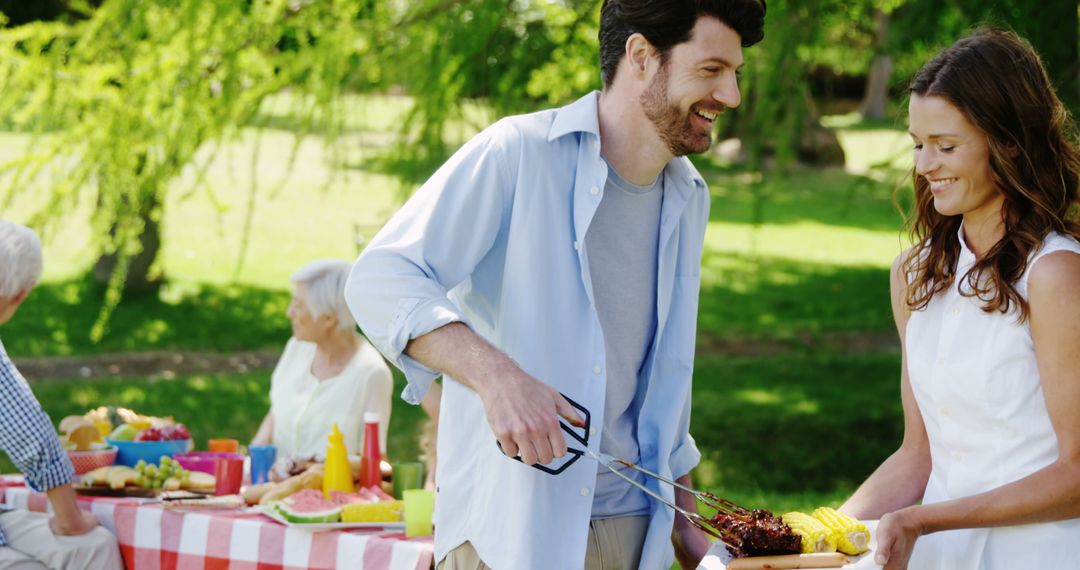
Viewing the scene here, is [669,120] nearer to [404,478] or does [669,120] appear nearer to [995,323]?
[995,323]

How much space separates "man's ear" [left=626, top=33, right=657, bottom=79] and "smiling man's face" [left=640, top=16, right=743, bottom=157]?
3 cm

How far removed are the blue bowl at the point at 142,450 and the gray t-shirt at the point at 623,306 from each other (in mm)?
2482

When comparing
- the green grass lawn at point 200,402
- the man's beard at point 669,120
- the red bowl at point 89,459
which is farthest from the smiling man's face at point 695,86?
the green grass lawn at point 200,402

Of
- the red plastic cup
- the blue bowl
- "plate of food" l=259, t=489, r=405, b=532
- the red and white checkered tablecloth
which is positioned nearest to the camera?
the red and white checkered tablecloth

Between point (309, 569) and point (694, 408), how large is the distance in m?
6.40

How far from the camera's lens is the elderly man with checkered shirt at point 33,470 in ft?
13.1

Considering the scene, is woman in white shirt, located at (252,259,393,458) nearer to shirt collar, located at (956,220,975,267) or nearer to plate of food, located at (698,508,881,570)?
plate of food, located at (698,508,881,570)

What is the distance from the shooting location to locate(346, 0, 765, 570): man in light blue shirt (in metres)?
2.42

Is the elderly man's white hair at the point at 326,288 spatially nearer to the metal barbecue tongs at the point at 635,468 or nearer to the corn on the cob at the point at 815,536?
the metal barbecue tongs at the point at 635,468

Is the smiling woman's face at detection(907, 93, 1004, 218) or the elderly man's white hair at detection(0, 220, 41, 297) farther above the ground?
the smiling woman's face at detection(907, 93, 1004, 218)

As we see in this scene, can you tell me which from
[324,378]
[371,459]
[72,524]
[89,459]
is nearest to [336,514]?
[371,459]

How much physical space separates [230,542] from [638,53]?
2159 mm

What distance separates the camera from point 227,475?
4438 millimetres

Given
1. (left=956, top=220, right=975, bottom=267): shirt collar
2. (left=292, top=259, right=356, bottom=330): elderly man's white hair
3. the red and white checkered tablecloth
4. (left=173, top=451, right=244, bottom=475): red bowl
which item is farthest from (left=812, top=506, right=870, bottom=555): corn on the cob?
(left=292, top=259, right=356, bottom=330): elderly man's white hair
